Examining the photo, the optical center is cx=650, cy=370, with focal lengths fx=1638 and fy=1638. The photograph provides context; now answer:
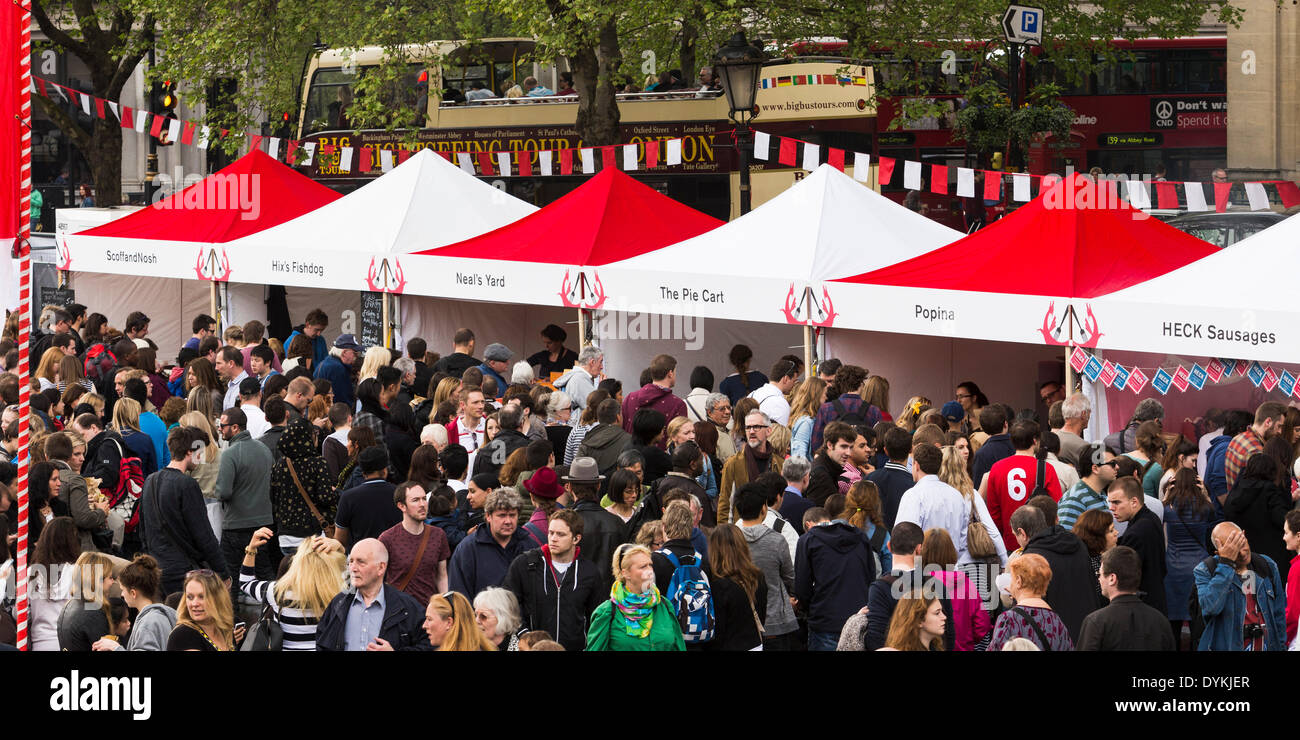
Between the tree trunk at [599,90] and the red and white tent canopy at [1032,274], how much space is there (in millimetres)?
8183

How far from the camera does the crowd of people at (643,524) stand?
22.0ft

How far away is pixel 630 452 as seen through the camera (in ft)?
29.8

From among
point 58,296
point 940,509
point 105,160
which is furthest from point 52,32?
point 940,509

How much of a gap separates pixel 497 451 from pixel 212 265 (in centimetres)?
876

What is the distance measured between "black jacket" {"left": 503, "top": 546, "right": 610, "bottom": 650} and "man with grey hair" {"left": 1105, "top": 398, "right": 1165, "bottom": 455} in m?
3.95

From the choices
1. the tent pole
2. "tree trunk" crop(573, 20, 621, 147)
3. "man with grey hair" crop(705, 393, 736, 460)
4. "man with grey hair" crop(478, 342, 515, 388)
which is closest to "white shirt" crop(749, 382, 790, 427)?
"man with grey hair" crop(705, 393, 736, 460)

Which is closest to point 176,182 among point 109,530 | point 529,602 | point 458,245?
point 458,245

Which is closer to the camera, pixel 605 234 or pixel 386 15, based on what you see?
pixel 605 234

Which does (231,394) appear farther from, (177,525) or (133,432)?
(177,525)

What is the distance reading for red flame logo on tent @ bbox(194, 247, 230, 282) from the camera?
57.9 ft

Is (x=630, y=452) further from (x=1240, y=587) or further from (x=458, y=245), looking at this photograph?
(x=458, y=245)

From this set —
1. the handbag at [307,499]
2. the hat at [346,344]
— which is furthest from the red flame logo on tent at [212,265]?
the handbag at [307,499]

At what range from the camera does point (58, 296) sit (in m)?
19.8
